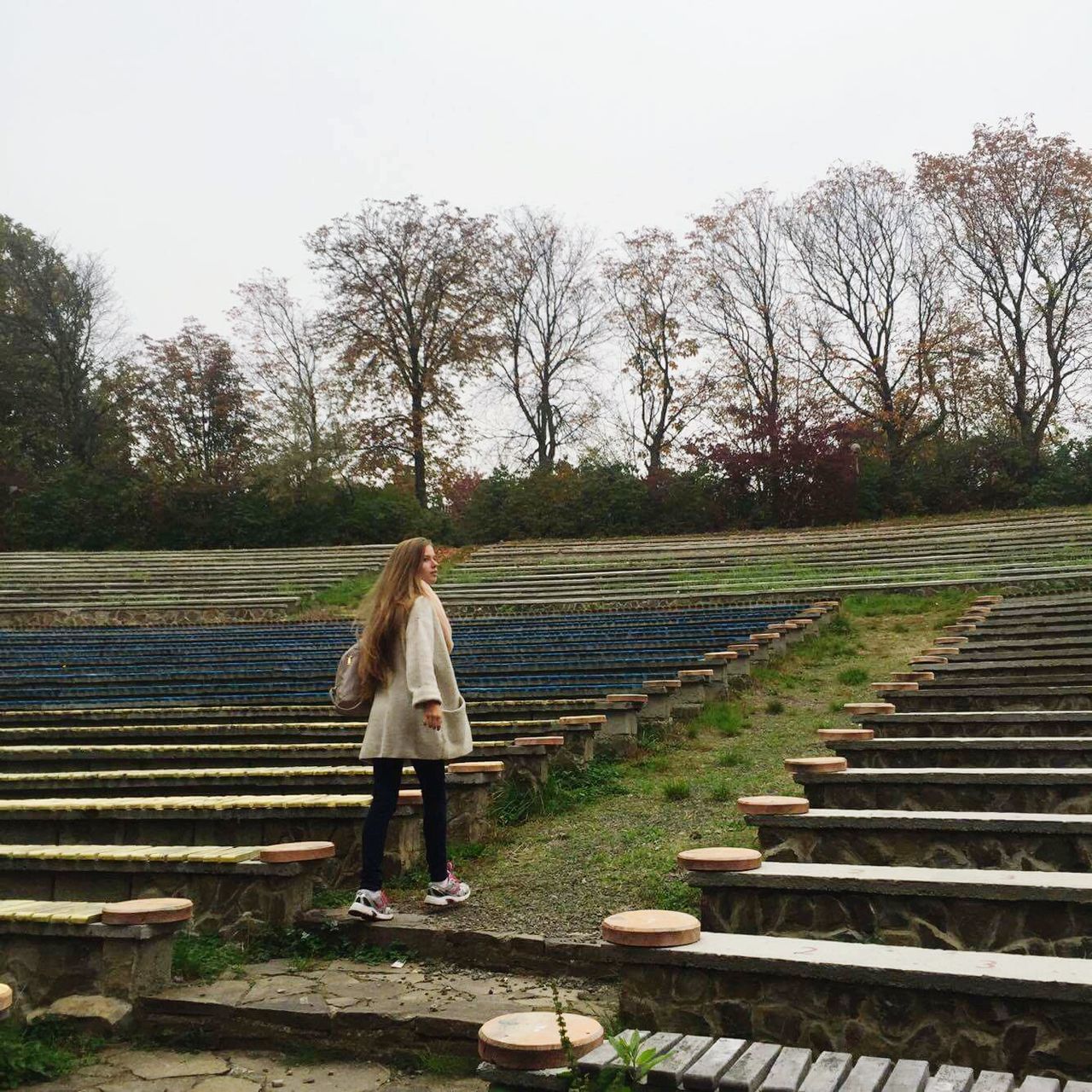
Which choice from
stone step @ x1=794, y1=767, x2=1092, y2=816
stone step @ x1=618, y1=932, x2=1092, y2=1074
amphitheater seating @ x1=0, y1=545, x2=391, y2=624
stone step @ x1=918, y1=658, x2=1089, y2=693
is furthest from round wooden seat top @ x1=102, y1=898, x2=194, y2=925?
amphitheater seating @ x1=0, y1=545, x2=391, y2=624

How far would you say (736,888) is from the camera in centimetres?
364

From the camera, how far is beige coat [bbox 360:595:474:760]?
4750 mm

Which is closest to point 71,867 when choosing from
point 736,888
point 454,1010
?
point 454,1010

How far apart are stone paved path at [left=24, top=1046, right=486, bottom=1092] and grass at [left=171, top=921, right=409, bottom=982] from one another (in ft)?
1.64

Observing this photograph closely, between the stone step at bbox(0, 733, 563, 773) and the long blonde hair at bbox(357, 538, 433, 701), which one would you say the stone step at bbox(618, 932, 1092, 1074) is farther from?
the stone step at bbox(0, 733, 563, 773)

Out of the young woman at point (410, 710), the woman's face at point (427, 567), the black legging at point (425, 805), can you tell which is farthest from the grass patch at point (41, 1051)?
the woman's face at point (427, 567)

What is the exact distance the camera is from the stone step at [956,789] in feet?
14.4

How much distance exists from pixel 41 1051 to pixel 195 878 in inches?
44.6

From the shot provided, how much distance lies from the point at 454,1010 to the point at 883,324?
35.4m

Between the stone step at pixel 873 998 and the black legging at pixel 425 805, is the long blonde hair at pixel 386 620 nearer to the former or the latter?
the black legging at pixel 425 805

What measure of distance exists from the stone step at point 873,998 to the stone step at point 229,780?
2.83m

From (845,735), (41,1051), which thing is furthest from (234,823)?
(845,735)

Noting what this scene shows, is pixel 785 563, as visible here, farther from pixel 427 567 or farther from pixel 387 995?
pixel 387 995

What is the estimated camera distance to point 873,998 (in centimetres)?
287
